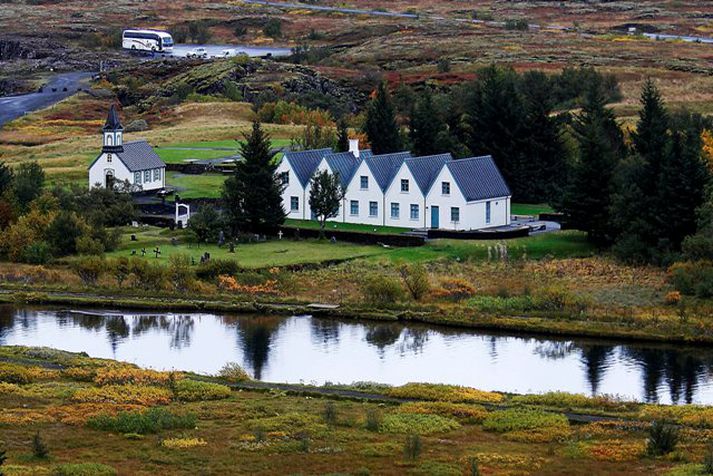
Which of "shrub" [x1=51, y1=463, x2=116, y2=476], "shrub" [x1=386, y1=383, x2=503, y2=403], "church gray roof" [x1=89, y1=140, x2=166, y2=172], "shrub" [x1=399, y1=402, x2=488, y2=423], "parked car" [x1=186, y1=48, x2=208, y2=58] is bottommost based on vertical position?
"shrub" [x1=51, y1=463, x2=116, y2=476]

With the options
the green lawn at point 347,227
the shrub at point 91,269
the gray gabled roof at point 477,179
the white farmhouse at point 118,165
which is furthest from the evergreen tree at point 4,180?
the gray gabled roof at point 477,179

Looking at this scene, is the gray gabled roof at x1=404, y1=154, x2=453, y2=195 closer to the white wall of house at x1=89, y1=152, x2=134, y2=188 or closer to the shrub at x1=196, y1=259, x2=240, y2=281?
the shrub at x1=196, y1=259, x2=240, y2=281

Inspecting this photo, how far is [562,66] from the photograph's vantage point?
149m

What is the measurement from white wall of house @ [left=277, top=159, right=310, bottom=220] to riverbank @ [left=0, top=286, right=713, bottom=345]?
17.0 m

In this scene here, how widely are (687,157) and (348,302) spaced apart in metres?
18.2

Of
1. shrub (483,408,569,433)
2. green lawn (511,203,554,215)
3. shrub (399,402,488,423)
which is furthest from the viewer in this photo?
green lawn (511,203,554,215)

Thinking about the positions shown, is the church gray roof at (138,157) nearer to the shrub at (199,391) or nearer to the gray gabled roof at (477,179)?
the gray gabled roof at (477,179)

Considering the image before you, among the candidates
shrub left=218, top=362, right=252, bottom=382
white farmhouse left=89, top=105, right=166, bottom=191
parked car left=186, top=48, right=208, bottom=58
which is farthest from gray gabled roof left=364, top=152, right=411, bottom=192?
parked car left=186, top=48, right=208, bottom=58

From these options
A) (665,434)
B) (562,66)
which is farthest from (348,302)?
(562,66)

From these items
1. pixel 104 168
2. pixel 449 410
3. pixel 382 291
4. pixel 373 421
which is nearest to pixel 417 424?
pixel 373 421

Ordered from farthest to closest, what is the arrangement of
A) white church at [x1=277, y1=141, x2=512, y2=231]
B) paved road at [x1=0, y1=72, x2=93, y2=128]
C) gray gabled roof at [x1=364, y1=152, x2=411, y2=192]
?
paved road at [x1=0, y1=72, x2=93, y2=128], gray gabled roof at [x1=364, y1=152, x2=411, y2=192], white church at [x1=277, y1=141, x2=512, y2=231]

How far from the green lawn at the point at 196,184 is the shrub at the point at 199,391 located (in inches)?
1494

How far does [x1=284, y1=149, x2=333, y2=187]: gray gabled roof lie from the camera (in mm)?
81375

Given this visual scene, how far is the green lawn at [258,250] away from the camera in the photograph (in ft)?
233
